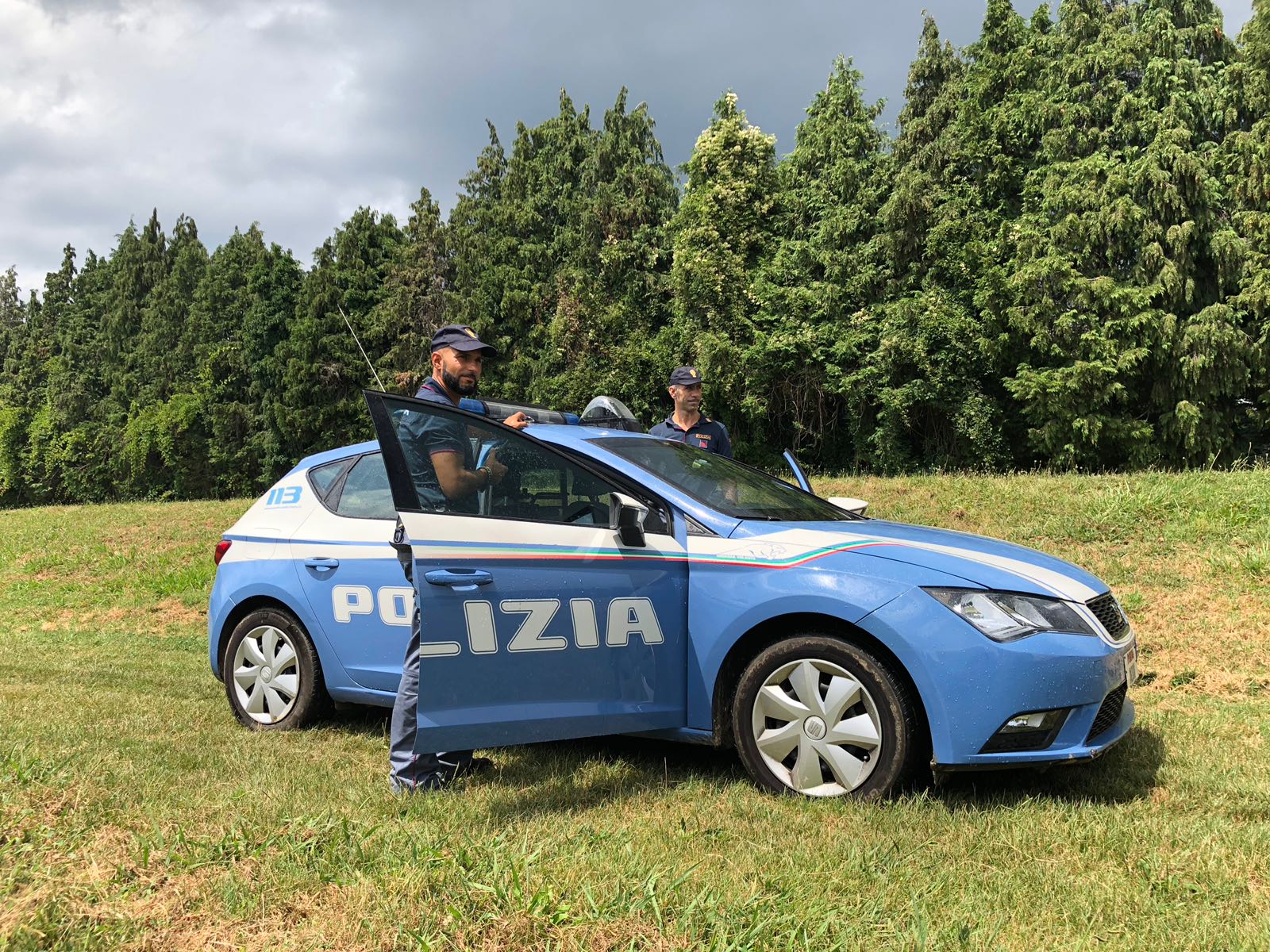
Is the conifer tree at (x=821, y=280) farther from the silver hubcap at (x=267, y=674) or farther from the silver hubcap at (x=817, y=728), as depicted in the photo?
the silver hubcap at (x=817, y=728)

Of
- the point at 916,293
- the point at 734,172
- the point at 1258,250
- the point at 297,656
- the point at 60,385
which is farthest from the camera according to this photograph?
the point at 60,385

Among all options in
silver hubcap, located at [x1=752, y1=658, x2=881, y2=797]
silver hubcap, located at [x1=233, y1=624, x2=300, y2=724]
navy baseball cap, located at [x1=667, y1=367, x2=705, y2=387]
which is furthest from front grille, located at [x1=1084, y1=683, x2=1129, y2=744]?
silver hubcap, located at [x1=233, y1=624, x2=300, y2=724]

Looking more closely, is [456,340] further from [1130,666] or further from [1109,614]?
[1130,666]

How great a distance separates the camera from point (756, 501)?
4.30m

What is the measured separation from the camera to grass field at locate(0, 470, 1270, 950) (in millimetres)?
2436

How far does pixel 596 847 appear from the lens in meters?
2.95

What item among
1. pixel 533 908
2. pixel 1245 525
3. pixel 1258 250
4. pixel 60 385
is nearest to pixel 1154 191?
pixel 1258 250

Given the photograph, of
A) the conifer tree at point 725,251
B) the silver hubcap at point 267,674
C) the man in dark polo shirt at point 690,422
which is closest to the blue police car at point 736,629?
the silver hubcap at point 267,674

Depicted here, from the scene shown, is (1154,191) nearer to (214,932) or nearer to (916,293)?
(916,293)

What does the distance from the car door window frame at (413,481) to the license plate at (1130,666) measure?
6.22 feet

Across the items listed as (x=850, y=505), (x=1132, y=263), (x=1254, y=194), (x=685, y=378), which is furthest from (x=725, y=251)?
(x=850, y=505)

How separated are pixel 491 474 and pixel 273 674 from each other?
2224mm

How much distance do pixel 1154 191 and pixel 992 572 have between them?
23219 millimetres

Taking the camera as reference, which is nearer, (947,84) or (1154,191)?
(1154,191)
